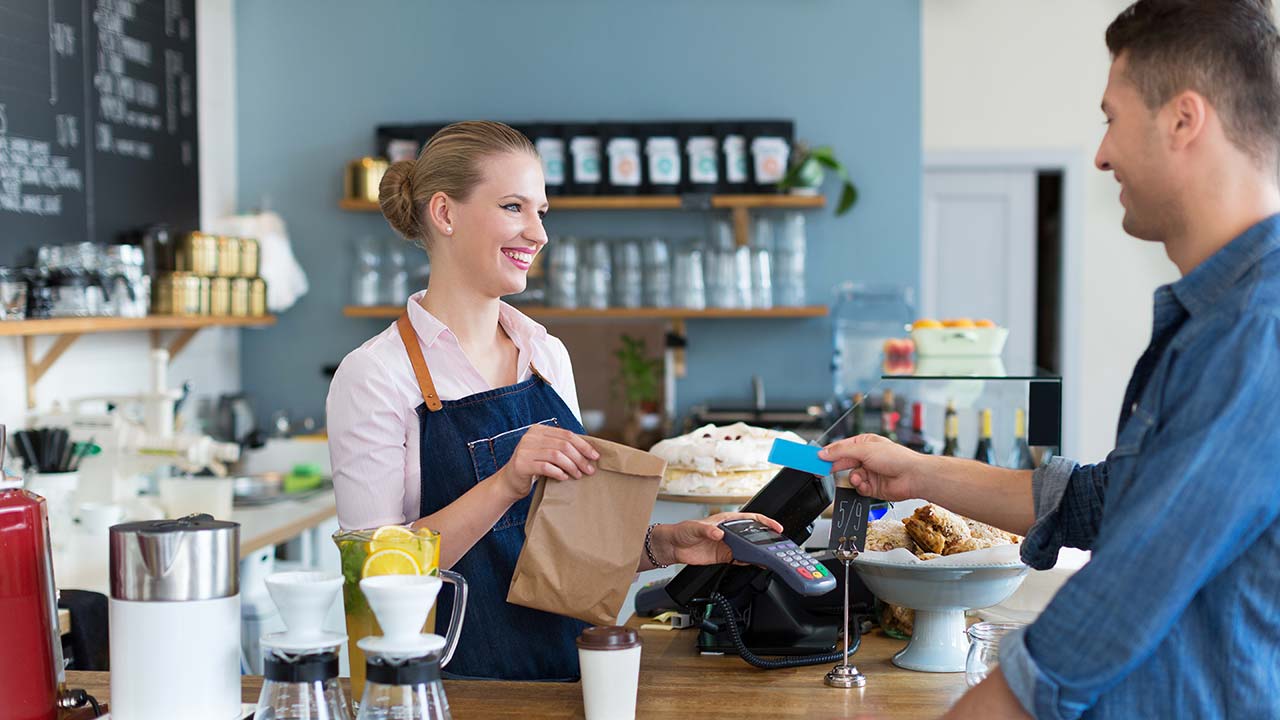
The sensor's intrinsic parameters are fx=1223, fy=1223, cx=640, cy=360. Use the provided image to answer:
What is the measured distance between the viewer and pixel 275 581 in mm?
1191

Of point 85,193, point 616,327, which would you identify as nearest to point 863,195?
point 616,327

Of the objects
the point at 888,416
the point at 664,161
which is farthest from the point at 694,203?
the point at 888,416

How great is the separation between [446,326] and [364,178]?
3.00 meters

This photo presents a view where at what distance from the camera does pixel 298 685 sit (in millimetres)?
1178

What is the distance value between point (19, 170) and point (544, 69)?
2053mm

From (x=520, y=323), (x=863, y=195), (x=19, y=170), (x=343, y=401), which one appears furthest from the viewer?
(x=863, y=195)

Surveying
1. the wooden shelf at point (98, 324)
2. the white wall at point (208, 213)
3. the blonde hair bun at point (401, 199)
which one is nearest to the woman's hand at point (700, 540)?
the blonde hair bun at point (401, 199)

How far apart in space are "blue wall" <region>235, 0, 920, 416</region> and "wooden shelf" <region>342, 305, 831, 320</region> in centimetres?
20

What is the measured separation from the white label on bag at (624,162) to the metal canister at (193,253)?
1482 mm

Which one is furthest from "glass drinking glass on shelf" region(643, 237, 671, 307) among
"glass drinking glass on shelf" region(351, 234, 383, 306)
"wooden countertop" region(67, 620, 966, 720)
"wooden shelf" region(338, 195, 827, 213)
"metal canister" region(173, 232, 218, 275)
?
"wooden countertop" region(67, 620, 966, 720)

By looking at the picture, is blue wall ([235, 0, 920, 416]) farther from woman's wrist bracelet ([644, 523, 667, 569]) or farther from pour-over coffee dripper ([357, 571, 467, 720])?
pour-over coffee dripper ([357, 571, 467, 720])

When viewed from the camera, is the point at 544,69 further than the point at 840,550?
Yes

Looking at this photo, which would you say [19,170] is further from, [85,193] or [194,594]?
[194,594]

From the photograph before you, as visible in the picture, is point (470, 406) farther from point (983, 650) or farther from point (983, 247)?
point (983, 247)
